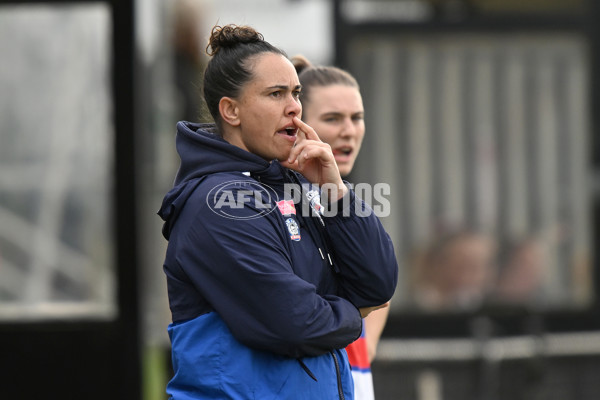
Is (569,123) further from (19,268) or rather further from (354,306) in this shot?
(354,306)

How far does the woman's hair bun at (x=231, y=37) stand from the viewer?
94.7 inches

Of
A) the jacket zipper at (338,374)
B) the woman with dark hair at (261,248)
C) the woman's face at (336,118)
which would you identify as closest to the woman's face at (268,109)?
the woman with dark hair at (261,248)

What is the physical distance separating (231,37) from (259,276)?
65 centimetres

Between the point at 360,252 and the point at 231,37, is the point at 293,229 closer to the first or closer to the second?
the point at 360,252

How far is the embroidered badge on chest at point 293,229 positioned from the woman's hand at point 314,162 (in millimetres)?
104

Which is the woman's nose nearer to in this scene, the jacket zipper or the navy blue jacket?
the navy blue jacket

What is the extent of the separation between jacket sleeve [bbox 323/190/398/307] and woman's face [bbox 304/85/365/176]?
79 cm

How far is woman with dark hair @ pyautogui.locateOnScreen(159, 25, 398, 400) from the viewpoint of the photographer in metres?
2.17

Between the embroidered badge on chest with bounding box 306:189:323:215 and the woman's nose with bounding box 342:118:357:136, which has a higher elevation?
the woman's nose with bounding box 342:118:357:136

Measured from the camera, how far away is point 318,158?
7.67 feet

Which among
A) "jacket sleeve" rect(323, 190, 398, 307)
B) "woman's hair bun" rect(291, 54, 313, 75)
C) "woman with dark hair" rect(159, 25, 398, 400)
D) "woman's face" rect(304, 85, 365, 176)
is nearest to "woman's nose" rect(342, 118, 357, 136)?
"woman's face" rect(304, 85, 365, 176)

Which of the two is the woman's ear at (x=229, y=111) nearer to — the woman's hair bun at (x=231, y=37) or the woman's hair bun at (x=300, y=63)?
the woman's hair bun at (x=231, y=37)

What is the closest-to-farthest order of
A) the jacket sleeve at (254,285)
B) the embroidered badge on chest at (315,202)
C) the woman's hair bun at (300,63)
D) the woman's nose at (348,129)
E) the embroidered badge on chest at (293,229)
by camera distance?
the jacket sleeve at (254,285) → the embroidered badge on chest at (293,229) → the embroidered badge on chest at (315,202) → the woman's nose at (348,129) → the woman's hair bun at (300,63)

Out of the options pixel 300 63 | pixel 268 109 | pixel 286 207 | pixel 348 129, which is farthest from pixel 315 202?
pixel 300 63
